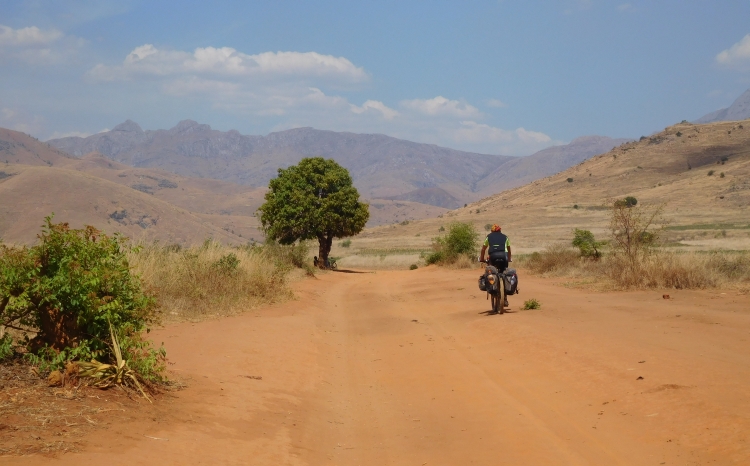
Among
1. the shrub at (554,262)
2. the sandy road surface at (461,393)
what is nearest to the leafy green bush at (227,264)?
the sandy road surface at (461,393)

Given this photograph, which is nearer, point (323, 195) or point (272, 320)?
point (272, 320)

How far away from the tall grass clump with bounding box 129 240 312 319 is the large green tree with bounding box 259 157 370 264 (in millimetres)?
19414

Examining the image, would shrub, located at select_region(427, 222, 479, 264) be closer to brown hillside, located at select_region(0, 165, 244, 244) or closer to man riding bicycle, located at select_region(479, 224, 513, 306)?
man riding bicycle, located at select_region(479, 224, 513, 306)

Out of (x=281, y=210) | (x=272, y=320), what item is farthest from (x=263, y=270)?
(x=281, y=210)

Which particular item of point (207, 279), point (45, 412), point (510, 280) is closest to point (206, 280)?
point (207, 279)

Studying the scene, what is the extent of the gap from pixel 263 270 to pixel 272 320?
4.69 meters

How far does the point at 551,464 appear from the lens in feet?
19.7

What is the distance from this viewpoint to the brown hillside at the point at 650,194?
226 feet

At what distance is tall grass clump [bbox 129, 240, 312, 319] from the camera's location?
586 inches

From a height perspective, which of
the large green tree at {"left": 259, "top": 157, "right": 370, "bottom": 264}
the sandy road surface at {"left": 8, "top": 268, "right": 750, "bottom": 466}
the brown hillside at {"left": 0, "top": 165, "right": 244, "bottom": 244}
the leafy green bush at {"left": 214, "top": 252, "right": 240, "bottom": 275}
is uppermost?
the brown hillside at {"left": 0, "top": 165, "right": 244, "bottom": 244}

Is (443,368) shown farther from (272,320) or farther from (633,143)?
(633,143)

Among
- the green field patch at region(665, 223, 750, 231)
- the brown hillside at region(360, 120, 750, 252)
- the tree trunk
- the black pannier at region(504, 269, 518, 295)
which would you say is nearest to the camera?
the black pannier at region(504, 269, 518, 295)

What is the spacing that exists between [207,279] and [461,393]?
9.61 metres

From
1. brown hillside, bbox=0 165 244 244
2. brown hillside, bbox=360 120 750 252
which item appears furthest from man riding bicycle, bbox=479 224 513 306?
brown hillside, bbox=0 165 244 244
